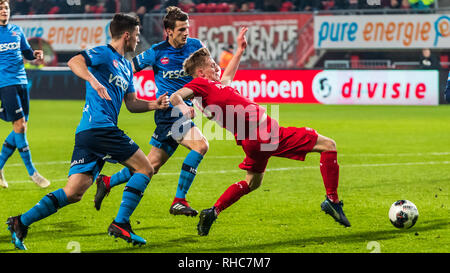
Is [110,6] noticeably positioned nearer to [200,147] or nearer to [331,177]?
[200,147]

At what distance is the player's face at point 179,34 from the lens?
7672mm

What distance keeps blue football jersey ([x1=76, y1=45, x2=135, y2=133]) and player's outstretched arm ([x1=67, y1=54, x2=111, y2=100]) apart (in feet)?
0.21

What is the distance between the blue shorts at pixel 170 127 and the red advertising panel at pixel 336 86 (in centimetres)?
1539

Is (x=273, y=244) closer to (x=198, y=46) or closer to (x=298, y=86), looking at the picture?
(x=198, y=46)

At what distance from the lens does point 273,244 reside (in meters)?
6.04

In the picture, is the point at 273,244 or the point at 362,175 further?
the point at 362,175

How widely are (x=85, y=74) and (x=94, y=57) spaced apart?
0.64ft

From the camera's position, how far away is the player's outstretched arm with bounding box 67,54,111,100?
18.6 ft

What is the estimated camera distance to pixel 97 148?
5824 mm

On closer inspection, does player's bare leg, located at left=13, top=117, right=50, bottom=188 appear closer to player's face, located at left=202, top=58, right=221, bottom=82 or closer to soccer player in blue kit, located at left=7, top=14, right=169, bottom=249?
soccer player in blue kit, located at left=7, top=14, right=169, bottom=249

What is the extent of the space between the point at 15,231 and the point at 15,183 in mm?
4125

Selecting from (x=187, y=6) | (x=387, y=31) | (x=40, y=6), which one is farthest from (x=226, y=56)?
(x=40, y=6)

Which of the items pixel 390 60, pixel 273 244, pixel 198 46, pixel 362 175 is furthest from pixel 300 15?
pixel 273 244

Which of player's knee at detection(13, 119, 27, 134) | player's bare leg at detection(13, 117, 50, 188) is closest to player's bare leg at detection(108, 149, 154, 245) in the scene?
player's bare leg at detection(13, 117, 50, 188)
